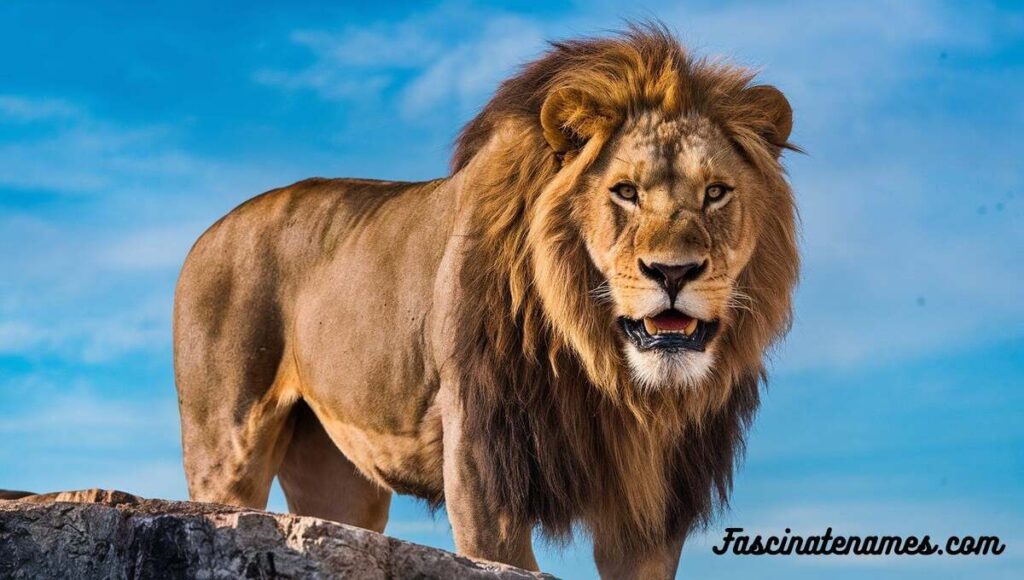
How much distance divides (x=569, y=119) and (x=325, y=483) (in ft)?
10.4

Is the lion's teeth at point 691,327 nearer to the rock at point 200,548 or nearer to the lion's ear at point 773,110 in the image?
the lion's ear at point 773,110

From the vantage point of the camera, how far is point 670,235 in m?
4.86

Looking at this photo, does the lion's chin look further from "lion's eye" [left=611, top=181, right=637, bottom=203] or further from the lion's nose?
"lion's eye" [left=611, top=181, right=637, bottom=203]

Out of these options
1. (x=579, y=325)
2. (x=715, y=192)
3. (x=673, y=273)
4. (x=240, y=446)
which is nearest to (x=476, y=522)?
(x=579, y=325)

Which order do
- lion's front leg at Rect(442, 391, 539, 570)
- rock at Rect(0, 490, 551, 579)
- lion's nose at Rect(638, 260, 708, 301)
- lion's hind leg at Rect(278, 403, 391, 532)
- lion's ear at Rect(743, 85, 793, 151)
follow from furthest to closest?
lion's hind leg at Rect(278, 403, 391, 532) < lion's ear at Rect(743, 85, 793, 151) < lion's front leg at Rect(442, 391, 539, 570) < lion's nose at Rect(638, 260, 708, 301) < rock at Rect(0, 490, 551, 579)

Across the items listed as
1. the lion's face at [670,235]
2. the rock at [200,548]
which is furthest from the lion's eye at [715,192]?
the rock at [200,548]

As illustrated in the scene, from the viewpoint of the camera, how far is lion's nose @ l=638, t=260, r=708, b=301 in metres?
4.83

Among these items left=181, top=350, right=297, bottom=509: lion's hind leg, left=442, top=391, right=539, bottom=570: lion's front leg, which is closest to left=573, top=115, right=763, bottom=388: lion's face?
left=442, top=391, right=539, bottom=570: lion's front leg

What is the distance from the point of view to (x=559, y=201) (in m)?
5.25

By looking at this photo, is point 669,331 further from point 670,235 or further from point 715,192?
point 715,192

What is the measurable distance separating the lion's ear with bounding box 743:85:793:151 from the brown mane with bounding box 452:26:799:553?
0.03 m

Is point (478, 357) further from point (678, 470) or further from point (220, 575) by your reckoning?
point (220, 575)

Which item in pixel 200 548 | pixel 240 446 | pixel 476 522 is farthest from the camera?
pixel 240 446

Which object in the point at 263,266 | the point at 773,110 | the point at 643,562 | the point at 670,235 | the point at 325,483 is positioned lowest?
the point at 643,562
